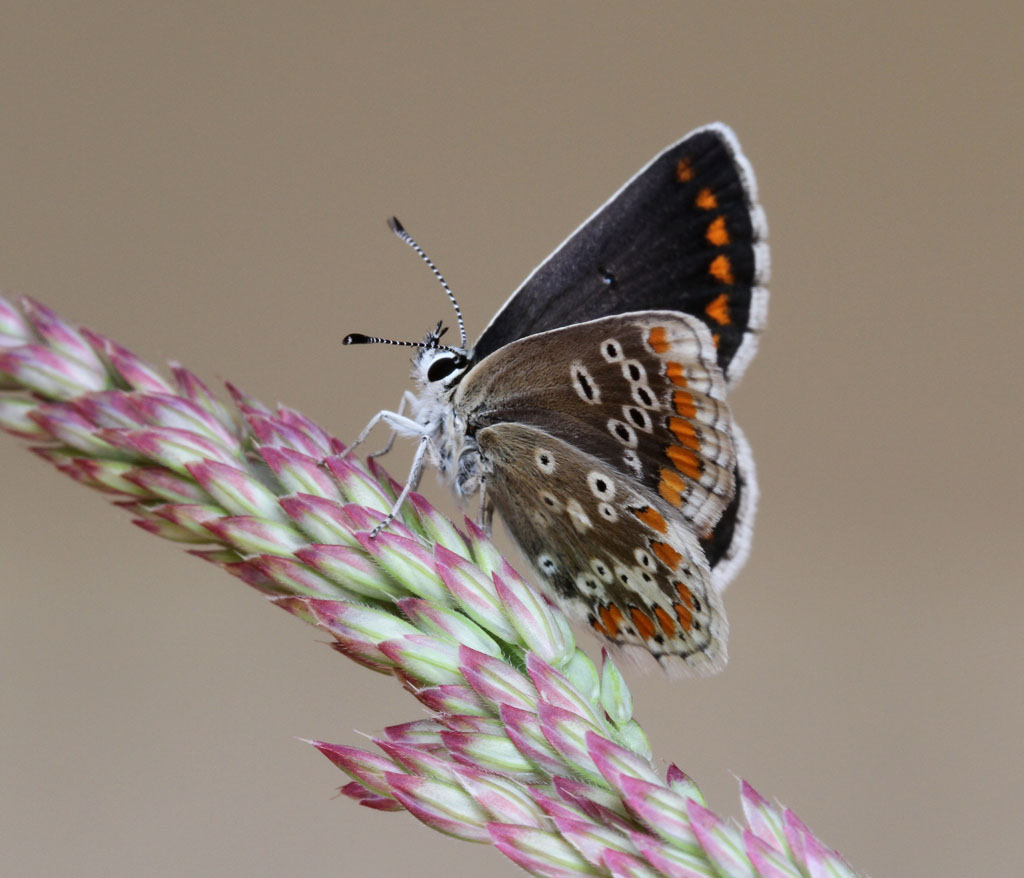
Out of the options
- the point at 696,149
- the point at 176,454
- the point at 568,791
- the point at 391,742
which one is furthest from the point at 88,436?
the point at 696,149

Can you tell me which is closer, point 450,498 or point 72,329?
point 72,329

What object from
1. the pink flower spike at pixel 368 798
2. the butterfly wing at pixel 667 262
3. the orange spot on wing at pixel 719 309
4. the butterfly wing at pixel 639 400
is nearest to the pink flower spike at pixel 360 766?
the pink flower spike at pixel 368 798

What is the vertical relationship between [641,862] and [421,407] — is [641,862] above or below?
below

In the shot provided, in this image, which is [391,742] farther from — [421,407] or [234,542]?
[421,407]

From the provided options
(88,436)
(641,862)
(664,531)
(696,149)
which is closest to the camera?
(641,862)

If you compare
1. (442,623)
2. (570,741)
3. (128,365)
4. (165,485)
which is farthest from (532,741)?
(128,365)

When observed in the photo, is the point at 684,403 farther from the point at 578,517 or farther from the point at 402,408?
the point at 402,408

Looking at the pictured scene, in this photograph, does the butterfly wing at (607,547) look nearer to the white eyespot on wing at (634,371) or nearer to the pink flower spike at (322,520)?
the white eyespot on wing at (634,371)
